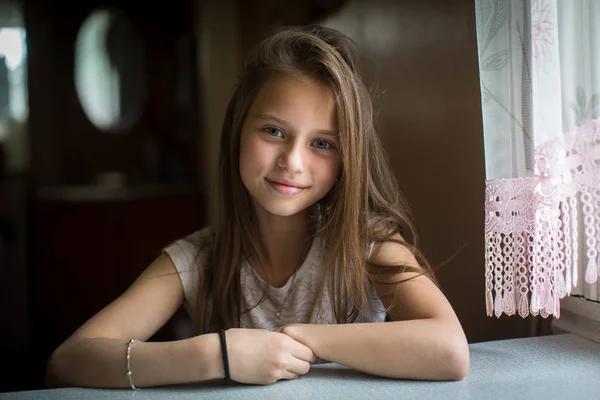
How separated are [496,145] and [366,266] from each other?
0.38m

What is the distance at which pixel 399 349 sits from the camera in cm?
102

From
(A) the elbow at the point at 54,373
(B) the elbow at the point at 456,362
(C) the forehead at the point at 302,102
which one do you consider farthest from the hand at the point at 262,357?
(C) the forehead at the point at 302,102

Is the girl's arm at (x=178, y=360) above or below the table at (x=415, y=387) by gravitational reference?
above

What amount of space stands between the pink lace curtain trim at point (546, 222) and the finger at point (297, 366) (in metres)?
0.35

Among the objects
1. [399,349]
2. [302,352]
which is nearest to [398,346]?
[399,349]

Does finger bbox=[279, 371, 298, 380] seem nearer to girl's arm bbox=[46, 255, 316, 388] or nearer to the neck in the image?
girl's arm bbox=[46, 255, 316, 388]

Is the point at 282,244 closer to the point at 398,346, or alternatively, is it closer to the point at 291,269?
the point at 291,269

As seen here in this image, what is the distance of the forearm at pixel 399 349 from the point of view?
1.02 meters

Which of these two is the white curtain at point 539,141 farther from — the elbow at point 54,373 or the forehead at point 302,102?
the elbow at point 54,373

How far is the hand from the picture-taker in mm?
999

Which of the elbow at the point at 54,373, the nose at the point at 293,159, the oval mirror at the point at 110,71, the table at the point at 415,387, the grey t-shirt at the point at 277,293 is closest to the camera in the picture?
the table at the point at 415,387

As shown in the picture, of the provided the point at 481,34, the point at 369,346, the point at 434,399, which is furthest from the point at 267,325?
the point at 481,34

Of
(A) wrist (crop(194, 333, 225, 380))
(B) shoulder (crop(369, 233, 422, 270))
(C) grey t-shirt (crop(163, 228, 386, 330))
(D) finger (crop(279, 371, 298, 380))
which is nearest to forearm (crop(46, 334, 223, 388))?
(A) wrist (crop(194, 333, 225, 380))

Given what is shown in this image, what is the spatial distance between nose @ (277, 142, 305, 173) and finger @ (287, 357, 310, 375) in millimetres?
376
